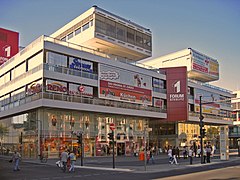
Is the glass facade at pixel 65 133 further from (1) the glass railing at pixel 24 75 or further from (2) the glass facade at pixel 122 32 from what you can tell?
(2) the glass facade at pixel 122 32

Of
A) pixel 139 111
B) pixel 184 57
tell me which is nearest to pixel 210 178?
pixel 139 111

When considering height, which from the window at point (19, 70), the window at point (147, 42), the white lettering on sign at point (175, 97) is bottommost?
the white lettering on sign at point (175, 97)

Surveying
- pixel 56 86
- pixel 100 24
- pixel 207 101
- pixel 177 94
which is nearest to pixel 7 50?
pixel 100 24

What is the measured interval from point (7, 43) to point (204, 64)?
46515 millimetres

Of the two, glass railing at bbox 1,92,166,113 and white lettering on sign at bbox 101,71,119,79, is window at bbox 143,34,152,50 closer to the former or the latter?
glass railing at bbox 1,92,166,113

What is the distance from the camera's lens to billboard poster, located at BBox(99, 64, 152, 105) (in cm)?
4756

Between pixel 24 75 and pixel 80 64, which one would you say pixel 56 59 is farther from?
pixel 24 75

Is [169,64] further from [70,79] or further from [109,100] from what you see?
[70,79]

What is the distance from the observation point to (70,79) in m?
43.3

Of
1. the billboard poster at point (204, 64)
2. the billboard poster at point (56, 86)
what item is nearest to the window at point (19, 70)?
the billboard poster at point (56, 86)

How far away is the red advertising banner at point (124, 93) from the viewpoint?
47.4 metres

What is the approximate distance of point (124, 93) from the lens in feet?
165

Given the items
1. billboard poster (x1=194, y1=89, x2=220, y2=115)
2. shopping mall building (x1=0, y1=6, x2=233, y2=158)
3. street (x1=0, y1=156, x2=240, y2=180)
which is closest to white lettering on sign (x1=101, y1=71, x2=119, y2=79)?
shopping mall building (x1=0, y1=6, x2=233, y2=158)

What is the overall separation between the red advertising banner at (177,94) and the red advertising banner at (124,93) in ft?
19.8
